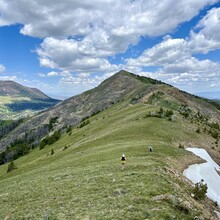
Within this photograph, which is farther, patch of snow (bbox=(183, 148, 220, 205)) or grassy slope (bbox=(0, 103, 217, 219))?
patch of snow (bbox=(183, 148, 220, 205))

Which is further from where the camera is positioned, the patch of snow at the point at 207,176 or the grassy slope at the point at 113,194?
the patch of snow at the point at 207,176

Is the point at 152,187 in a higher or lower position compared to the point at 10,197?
higher

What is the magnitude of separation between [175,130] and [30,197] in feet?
136

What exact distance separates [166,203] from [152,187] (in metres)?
2.87

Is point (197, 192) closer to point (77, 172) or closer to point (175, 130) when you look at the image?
point (77, 172)

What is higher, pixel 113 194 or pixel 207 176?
pixel 113 194

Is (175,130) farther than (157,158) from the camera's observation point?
Yes

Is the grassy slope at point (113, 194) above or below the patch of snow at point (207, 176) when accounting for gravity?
above

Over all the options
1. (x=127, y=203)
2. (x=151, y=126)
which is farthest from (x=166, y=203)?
(x=151, y=126)

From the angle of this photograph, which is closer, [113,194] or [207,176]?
[113,194]

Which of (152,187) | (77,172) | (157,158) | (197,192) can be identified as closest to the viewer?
(152,187)

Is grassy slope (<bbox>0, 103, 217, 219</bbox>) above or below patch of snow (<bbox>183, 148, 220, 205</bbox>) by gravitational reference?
above

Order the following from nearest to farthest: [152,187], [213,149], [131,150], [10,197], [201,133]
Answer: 1. [152,187]
2. [10,197]
3. [131,150]
4. [213,149]
5. [201,133]

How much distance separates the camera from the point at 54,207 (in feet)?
72.2
